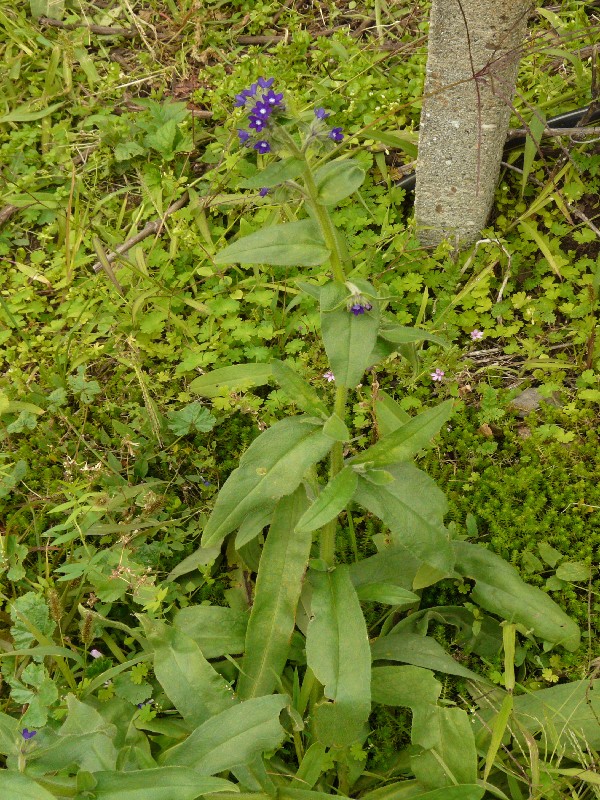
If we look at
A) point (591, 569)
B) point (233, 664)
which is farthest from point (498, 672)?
point (233, 664)

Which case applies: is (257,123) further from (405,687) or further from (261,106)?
(405,687)

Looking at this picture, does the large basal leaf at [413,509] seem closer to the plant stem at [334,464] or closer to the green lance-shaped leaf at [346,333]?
the plant stem at [334,464]

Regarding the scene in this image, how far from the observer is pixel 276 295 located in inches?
130

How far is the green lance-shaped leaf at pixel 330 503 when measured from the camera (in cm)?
192

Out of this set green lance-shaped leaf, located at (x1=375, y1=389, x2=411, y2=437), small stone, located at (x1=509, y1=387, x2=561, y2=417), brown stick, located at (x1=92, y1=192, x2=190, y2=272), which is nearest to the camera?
green lance-shaped leaf, located at (x1=375, y1=389, x2=411, y2=437)

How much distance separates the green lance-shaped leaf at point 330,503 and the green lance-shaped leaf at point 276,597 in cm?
29

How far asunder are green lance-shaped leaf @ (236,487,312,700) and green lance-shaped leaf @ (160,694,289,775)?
317 millimetres

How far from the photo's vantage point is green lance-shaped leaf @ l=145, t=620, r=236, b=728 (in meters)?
2.14

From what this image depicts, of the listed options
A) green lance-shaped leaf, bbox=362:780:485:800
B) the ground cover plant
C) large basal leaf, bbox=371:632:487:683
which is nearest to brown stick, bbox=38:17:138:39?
the ground cover plant

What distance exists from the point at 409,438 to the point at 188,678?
3.01 feet

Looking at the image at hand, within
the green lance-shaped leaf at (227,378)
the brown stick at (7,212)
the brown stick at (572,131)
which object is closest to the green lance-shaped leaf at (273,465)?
the green lance-shaped leaf at (227,378)

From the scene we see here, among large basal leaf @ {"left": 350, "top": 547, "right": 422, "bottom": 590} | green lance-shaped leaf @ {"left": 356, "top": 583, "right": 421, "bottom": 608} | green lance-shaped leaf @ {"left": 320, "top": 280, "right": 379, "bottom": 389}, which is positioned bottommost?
large basal leaf @ {"left": 350, "top": 547, "right": 422, "bottom": 590}

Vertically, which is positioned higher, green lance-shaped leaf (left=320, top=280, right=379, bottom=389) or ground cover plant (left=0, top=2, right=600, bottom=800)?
green lance-shaped leaf (left=320, top=280, right=379, bottom=389)

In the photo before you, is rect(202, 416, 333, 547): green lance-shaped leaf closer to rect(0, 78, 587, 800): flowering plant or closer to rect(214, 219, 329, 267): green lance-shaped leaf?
rect(0, 78, 587, 800): flowering plant
